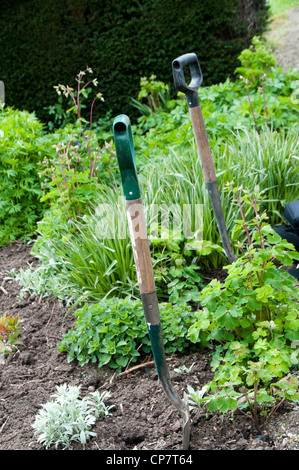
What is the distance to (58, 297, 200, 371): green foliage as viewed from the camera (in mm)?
2518

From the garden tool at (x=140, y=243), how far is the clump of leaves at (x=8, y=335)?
115 centimetres

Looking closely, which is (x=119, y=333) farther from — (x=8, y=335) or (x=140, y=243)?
(x=140, y=243)

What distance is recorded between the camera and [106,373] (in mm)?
2506

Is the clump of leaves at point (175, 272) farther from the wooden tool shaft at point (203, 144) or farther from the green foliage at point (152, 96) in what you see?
the green foliage at point (152, 96)

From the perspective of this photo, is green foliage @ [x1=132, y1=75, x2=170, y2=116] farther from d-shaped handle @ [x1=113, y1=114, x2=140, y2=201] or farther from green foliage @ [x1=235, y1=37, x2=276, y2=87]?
d-shaped handle @ [x1=113, y1=114, x2=140, y2=201]

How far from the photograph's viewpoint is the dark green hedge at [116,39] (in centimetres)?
575

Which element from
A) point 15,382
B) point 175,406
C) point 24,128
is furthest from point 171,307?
point 24,128

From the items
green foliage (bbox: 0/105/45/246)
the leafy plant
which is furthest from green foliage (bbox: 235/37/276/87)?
the leafy plant

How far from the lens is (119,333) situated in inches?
101

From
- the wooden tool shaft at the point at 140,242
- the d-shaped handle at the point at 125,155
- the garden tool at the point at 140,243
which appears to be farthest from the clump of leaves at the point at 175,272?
the d-shaped handle at the point at 125,155

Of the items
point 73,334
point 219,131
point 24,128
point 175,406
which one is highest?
point 24,128

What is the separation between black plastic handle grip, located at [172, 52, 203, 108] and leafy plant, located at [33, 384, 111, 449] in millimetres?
1631
